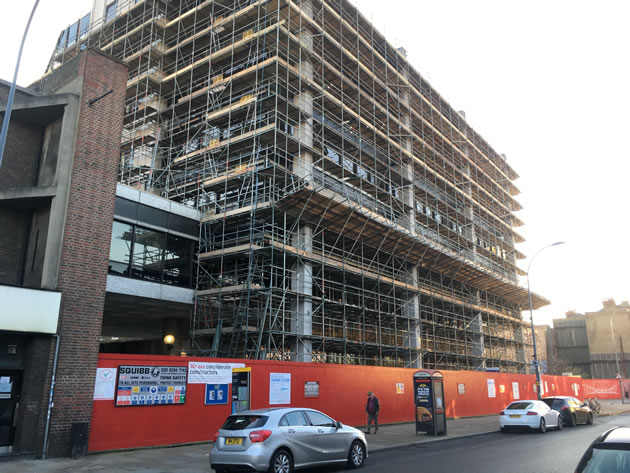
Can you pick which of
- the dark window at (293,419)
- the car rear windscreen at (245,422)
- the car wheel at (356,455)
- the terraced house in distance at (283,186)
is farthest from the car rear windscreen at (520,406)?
the car rear windscreen at (245,422)

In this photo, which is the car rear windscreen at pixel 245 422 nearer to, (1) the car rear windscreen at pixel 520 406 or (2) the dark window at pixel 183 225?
(1) the car rear windscreen at pixel 520 406

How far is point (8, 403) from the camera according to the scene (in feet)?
39.4

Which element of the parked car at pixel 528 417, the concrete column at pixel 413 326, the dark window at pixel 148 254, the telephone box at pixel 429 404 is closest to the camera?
the telephone box at pixel 429 404

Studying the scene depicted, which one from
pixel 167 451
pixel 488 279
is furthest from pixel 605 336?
pixel 167 451

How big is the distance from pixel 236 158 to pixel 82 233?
41.1ft

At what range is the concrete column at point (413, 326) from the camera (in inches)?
1221

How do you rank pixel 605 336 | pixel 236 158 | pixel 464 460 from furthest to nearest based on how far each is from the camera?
1. pixel 605 336
2. pixel 236 158
3. pixel 464 460

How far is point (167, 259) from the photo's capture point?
75.3 feet

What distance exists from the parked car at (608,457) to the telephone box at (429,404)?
13590 mm

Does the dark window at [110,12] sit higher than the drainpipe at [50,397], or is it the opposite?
the dark window at [110,12]

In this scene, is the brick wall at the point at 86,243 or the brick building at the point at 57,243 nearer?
the brick building at the point at 57,243

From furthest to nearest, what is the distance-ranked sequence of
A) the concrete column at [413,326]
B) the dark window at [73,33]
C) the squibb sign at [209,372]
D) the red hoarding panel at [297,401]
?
the dark window at [73,33] → the concrete column at [413,326] → the squibb sign at [209,372] → the red hoarding panel at [297,401]

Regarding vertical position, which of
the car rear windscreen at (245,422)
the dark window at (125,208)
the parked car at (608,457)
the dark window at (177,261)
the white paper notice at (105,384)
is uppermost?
the dark window at (125,208)

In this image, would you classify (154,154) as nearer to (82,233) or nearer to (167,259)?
(167,259)
